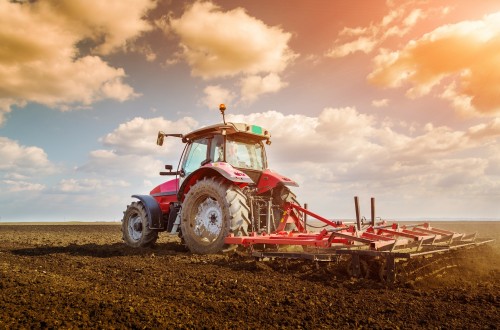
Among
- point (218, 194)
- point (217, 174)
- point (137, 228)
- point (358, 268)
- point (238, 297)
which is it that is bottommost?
point (238, 297)

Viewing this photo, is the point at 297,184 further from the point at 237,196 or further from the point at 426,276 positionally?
the point at 426,276

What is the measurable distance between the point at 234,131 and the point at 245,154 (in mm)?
659

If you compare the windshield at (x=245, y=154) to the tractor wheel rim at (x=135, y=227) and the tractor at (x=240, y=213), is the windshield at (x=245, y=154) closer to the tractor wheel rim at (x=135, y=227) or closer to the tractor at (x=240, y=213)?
the tractor at (x=240, y=213)

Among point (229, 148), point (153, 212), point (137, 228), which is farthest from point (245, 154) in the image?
point (137, 228)

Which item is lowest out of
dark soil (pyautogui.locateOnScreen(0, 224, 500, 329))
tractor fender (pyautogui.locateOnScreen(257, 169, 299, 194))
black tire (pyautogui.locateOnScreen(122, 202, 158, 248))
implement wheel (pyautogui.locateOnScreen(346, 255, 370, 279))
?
dark soil (pyautogui.locateOnScreen(0, 224, 500, 329))

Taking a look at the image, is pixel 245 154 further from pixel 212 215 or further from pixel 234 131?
pixel 212 215

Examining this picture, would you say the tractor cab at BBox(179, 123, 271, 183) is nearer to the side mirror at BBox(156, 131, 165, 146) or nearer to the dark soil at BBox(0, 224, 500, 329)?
the side mirror at BBox(156, 131, 165, 146)

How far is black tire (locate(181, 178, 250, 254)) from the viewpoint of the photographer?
6.32 m

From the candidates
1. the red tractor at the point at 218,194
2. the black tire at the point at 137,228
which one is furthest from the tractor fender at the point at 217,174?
the black tire at the point at 137,228

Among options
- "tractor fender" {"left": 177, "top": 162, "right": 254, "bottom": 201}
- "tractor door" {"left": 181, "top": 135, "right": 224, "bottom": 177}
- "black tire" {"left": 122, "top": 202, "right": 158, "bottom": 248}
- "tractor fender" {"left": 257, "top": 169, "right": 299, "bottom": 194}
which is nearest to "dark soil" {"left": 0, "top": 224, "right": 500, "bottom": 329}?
"tractor fender" {"left": 177, "top": 162, "right": 254, "bottom": 201}

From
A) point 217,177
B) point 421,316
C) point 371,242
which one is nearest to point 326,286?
point 371,242

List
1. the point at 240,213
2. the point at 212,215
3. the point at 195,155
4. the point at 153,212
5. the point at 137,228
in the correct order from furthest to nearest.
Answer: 1. the point at 137,228
2. the point at 153,212
3. the point at 195,155
4. the point at 212,215
5. the point at 240,213

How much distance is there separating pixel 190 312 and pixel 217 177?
365 cm

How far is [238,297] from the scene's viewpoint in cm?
394
